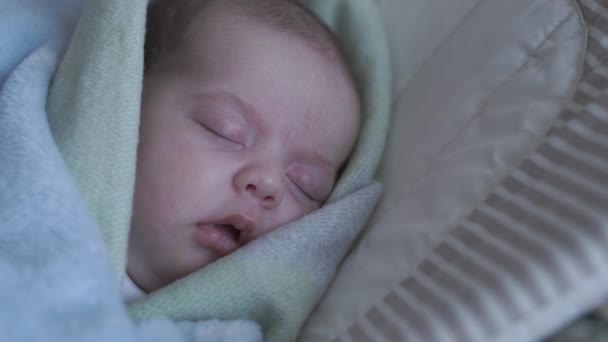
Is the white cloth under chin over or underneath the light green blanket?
underneath

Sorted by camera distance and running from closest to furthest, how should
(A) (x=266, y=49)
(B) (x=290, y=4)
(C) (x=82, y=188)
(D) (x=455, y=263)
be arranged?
(D) (x=455, y=263), (C) (x=82, y=188), (A) (x=266, y=49), (B) (x=290, y=4)

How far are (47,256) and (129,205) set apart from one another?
0.15 metres

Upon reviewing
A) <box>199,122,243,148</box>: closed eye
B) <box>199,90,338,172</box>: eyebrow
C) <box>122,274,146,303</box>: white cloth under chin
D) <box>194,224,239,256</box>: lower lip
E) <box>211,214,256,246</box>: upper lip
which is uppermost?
<box>199,90,338,172</box>: eyebrow

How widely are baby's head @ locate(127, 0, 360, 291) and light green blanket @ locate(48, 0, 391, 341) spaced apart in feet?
0.18

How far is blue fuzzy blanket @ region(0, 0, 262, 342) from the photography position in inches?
24.8

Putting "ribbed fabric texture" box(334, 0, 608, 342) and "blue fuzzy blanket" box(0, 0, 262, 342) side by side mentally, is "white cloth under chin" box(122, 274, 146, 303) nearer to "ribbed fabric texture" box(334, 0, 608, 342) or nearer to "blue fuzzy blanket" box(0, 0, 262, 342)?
"blue fuzzy blanket" box(0, 0, 262, 342)

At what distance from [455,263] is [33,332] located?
41 centimetres

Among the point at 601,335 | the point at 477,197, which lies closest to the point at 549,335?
the point at 601,335

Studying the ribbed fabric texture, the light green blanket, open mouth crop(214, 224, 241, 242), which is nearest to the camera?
the ribbed fabric texture

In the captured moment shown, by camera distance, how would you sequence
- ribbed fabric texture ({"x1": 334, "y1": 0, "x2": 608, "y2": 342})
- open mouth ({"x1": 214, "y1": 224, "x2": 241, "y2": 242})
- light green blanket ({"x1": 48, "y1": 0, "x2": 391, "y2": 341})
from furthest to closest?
open mouth ({"x1": 214, "y1": 224, "x2": 241, "y2": 242}) < light green blanket ({"x1": 48, "y1": 0, "x2": 391, "y2": 341}) < ribbed fabric texture ({"x1": 334, "y1": 0, "x2": 608, "y2": 342})

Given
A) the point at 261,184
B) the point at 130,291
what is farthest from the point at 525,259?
the point at 130,291

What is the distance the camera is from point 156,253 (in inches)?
36.0

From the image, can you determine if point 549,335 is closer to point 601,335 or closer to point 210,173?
point 601,335

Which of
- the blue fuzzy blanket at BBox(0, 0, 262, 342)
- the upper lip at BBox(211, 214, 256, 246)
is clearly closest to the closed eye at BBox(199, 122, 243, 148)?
the upper lip at BBox(211, 214, 256, 246)
